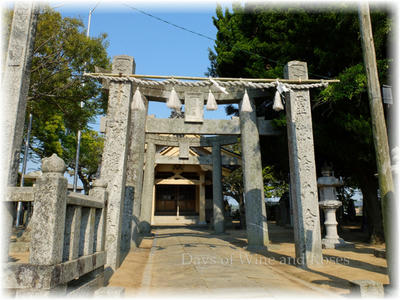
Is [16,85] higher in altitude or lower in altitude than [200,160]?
lower

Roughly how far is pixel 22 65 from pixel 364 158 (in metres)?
9.12

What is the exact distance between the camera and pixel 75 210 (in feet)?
12.7

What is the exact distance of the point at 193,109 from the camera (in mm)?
10469

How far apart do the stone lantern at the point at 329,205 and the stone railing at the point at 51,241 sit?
8.89m

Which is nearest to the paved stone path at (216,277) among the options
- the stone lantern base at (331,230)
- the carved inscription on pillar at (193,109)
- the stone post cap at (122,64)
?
the stone lantern base at (331,230)

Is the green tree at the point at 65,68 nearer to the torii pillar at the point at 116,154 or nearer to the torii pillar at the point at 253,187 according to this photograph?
the torii pillar at the point at 116,154

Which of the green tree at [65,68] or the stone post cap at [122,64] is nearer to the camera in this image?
the stone post cap at [122,64]

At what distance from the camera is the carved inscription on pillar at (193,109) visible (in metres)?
10.4

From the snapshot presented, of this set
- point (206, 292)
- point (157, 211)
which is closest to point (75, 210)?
point (206, 292)

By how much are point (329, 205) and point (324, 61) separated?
5367 millimetres

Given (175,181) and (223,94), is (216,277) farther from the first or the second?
(175,181)

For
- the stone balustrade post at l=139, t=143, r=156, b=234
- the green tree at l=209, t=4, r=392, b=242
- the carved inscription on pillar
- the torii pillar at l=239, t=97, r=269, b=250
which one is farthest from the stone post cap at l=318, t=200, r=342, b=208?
the stone balustrade post at l=139, t=143, r=156, b=234

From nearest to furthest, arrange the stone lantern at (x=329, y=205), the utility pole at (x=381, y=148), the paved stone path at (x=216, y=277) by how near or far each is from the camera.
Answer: the utility pole at (x=381, y=148)
the paved stone path at (x=216, y=277)
the stone lantern at (x=329, y=205)

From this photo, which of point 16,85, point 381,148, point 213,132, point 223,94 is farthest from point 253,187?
point 16,85
